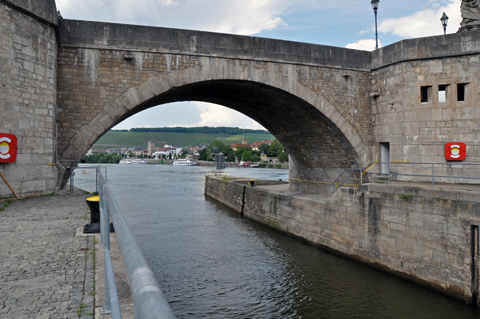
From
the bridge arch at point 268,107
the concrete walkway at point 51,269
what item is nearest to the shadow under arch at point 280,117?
the bridge arch at point 268,107

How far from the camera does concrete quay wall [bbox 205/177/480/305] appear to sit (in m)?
7.63

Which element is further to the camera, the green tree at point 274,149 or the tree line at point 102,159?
the tree line at point 102,159

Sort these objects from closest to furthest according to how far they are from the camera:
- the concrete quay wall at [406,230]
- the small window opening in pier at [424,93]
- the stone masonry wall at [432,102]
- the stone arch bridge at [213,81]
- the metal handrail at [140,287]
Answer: the metal handrail at [140,287]
the concrete quay wall at [406,230]
the stone arch bridge at [213,81]
the stone masonry wall at [432,102]
the small window opening in pier at [424,93]

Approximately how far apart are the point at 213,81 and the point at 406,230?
290 inches

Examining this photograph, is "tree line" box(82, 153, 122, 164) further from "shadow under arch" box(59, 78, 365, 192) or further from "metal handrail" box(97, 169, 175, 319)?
"metal handrail" box(97, 169, 175, 319)

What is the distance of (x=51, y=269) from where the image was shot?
412 centimetres

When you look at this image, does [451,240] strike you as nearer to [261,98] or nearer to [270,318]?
[270,318]

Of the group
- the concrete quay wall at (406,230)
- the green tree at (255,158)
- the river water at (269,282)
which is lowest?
the river water at (269,282)

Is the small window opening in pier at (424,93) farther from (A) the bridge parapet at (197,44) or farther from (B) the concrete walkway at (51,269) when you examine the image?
(B) the concrete walkway at (51,269)

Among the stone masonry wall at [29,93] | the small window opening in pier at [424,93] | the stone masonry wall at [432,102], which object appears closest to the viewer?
the stone masonry wall at [29,93]

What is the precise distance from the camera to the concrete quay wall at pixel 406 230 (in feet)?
25.0

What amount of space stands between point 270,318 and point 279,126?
33.6 feet

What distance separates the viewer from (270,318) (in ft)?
24.1

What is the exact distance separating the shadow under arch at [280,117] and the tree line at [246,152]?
68.1 meters
